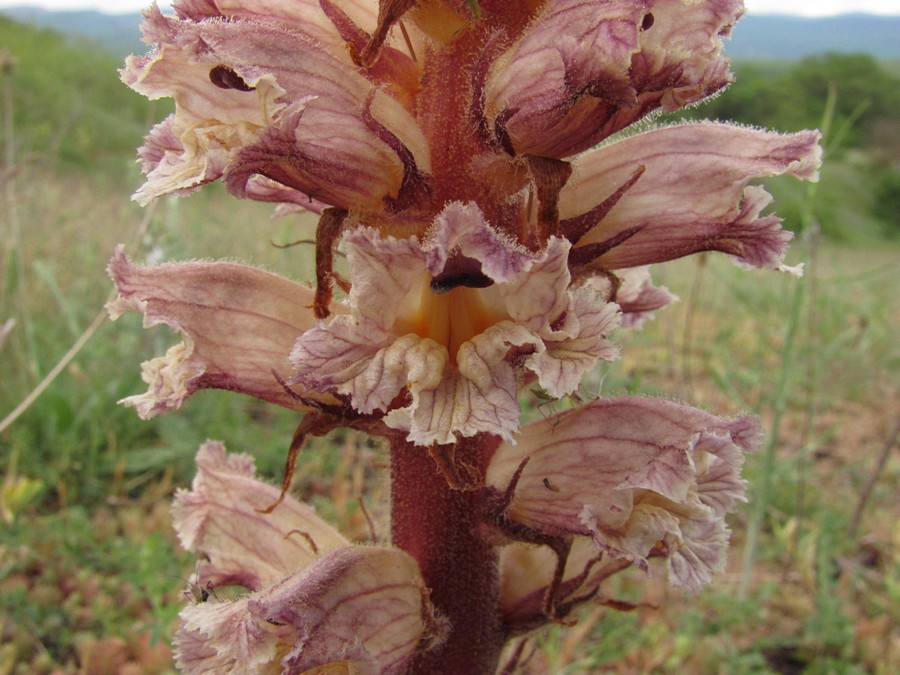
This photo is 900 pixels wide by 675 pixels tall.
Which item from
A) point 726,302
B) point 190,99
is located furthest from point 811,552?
point 726,302

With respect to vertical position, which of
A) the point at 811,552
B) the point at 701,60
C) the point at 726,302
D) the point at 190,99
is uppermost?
the point at 726,302

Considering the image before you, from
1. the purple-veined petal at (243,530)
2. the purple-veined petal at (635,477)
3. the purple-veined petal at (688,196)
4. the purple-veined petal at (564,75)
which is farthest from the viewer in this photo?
the purple-veined petal at (243,530)

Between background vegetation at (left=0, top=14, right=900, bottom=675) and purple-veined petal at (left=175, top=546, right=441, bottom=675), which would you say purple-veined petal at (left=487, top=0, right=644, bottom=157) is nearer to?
background vegetation at (left=0, top=14, right=900, bottom=675)

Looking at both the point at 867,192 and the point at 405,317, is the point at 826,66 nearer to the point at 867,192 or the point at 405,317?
the point at 867,192

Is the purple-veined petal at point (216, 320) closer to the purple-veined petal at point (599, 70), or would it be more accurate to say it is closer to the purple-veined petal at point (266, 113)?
the purple-veined petal at point (266, 113)

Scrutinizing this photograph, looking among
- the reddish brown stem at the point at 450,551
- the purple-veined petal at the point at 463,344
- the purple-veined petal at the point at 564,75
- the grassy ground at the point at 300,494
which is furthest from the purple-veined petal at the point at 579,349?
the grassy ground at the point at 300,494

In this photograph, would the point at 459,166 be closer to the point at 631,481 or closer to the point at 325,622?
the point at 631,481

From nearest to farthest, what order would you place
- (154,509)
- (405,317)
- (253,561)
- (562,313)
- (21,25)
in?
(562,313) < (405,317) < (253,561) < (154,509) < (21,25)

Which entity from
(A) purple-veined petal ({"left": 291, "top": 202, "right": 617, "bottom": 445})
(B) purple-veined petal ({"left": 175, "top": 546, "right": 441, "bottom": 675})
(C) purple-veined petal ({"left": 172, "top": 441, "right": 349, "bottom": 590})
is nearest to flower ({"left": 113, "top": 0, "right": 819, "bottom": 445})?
(A) purple-veined petal ({"left": 291, "top": 202, "right": 617, "bottom": 445})
